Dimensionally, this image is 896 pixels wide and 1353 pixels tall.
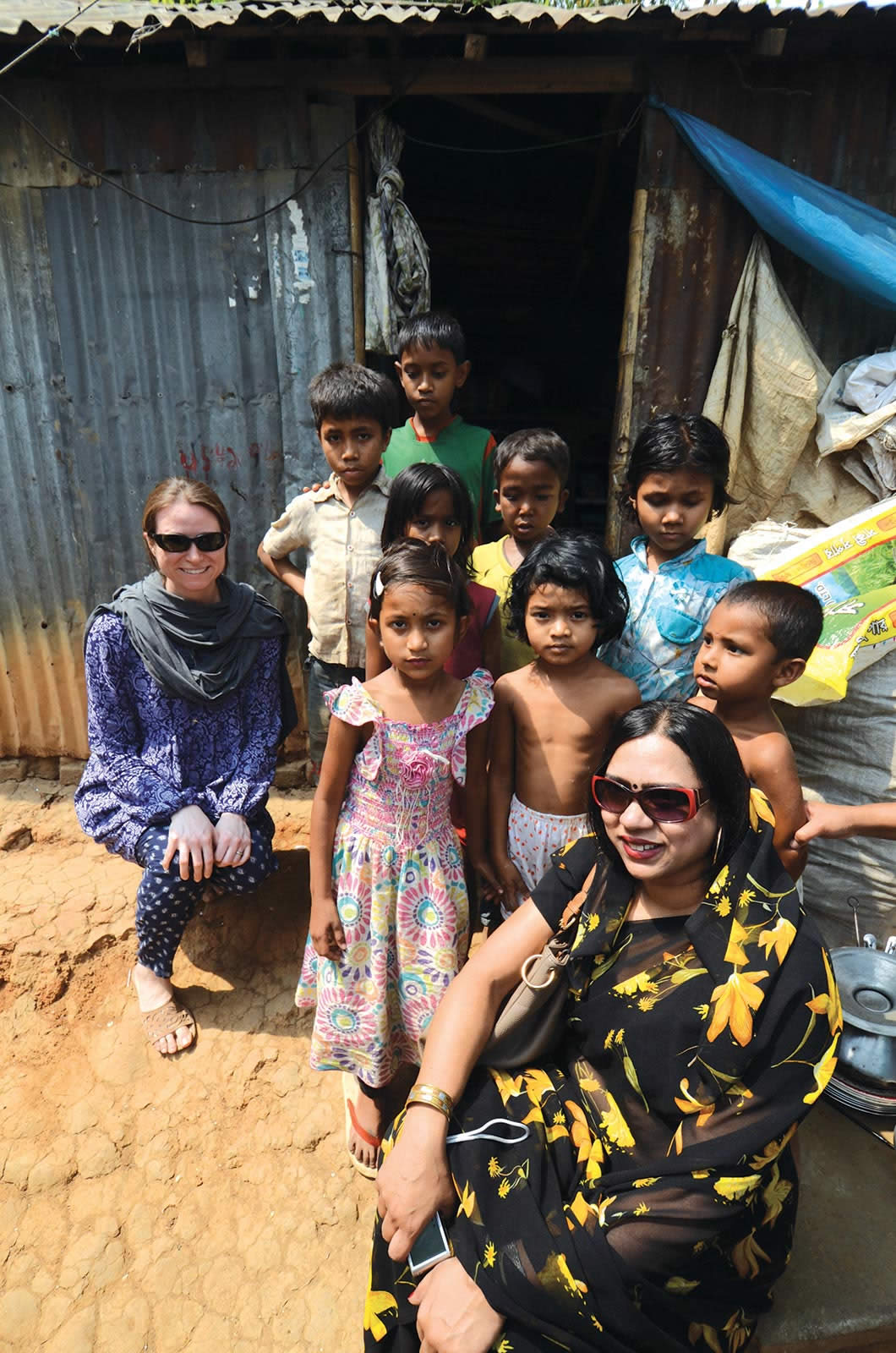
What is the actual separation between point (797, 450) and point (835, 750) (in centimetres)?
152

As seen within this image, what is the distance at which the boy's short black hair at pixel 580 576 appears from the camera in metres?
2.09

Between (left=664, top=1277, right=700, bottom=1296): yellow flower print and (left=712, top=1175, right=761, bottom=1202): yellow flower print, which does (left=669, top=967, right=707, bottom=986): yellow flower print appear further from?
(left=664, top=1277, right=700, bottom=1296): yellow flower print

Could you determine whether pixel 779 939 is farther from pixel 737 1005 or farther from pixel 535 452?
pixel 535 452

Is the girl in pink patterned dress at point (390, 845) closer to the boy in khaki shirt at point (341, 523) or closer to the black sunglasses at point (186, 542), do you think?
the black sunglasses at point (186, 542)

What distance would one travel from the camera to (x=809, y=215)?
3.26 metres

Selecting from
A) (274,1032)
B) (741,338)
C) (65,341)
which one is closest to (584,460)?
(741,338)

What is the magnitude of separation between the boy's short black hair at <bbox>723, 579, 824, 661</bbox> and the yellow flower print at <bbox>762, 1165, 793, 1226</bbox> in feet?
4.14

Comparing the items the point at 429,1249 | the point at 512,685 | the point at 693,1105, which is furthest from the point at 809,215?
the point at 429,1249

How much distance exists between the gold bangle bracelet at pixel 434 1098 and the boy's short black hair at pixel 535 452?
6.25 ft

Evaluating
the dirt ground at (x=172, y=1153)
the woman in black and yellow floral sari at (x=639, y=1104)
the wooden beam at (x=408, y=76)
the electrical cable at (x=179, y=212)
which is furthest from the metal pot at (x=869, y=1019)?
the electrical cable at (x=179, y=212)

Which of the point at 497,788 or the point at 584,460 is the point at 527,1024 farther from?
the point at 584,460

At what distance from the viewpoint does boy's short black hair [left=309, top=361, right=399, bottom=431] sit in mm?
2820

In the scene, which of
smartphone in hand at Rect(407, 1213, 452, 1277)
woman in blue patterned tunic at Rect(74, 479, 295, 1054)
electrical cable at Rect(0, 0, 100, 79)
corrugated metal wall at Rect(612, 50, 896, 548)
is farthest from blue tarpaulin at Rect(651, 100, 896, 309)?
smartphone in hand at Rect(407, 1213, 452, 1277)

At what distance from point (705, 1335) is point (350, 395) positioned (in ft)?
9.37
